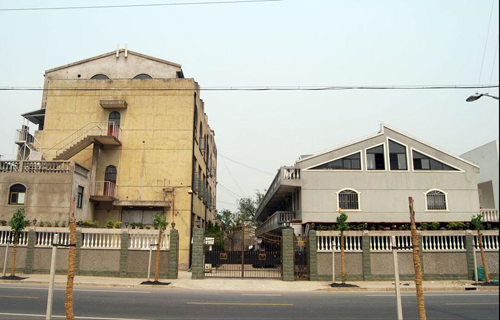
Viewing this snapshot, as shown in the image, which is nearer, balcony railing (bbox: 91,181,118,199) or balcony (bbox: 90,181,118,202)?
balcony (bbox: 90,181,118,202)

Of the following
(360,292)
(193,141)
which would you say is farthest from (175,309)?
(193,141)

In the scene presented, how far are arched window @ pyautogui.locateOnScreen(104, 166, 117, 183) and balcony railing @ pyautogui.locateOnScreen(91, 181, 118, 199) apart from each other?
48 centimetres

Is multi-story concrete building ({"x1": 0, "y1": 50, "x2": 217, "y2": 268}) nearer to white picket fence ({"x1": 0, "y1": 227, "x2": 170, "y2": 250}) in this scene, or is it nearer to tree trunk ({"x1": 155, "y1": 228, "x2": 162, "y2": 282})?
white picket fence ({"x1": 0, "y1": 227, "x2": 170, "y2": 250})

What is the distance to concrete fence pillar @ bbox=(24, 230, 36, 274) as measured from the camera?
20656 millimetres

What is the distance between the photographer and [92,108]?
30.3 meters

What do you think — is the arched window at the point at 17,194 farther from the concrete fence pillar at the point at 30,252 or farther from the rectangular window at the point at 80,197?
the concrete fence pillar at the point at 30,252

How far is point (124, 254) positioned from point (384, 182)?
17524mm

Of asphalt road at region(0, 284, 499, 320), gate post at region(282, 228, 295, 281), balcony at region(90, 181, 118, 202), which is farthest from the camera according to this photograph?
balcony at region(90, 181, 118, 202)

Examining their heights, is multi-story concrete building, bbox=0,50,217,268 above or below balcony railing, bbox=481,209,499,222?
above

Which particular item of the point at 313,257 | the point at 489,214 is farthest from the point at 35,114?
the point at 489,214

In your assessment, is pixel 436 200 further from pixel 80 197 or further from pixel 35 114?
pixel 35 114

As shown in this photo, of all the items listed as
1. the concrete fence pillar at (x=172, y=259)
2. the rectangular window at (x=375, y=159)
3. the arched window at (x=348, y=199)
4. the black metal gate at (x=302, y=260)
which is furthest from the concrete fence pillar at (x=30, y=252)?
the rectangular window at (x=375, y=159)

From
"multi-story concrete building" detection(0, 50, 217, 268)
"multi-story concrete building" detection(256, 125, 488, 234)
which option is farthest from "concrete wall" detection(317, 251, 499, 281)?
"multi-story concrete building" detection(0, 50, 217, 268)

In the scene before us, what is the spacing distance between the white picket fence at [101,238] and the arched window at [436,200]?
1782 cm
